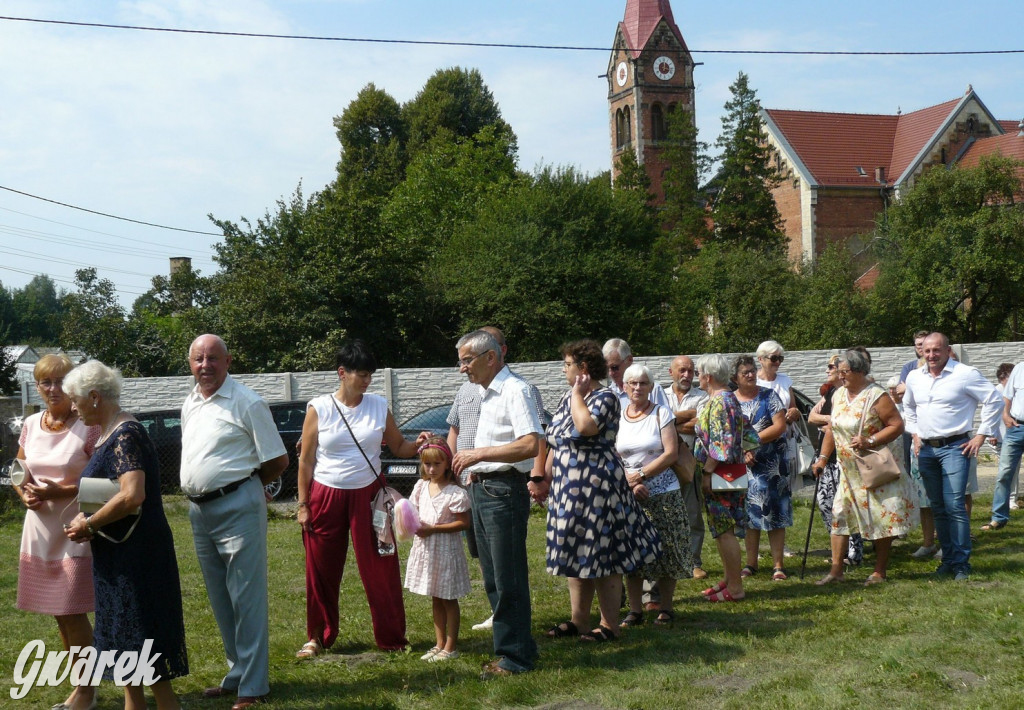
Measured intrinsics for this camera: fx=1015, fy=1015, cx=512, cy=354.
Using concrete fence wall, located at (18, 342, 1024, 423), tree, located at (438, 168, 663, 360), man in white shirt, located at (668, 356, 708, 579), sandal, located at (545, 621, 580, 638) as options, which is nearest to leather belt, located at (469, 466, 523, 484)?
sandal, located at (545, 621, 580, 638)

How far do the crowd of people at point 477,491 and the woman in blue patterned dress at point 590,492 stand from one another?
1 cm

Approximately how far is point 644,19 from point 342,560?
69586 millimetres

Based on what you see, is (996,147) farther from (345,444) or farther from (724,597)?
(345,444)

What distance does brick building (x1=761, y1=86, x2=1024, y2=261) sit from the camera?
58375 mm

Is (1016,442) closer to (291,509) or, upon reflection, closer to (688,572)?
(688,572)

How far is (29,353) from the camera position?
72.6 metres

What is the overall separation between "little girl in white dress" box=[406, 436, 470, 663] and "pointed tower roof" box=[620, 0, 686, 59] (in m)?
67.6

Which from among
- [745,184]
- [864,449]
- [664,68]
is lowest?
[864,449]

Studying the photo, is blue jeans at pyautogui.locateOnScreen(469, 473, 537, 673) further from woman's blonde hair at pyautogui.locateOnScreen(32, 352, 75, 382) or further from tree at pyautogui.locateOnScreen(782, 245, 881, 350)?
tree at pyautogui.locateOnScreen(782, 245, 881, 350)

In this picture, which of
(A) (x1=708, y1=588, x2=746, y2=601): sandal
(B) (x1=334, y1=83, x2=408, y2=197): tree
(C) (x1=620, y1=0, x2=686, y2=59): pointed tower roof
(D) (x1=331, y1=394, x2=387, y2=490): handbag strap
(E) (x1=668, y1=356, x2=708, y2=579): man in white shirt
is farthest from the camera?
(C) (x1=620, y1=0, x2=686, y2=59): pointed tower roof

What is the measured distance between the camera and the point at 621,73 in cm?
7412

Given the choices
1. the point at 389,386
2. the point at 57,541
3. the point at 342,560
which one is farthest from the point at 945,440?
the point at 389,386

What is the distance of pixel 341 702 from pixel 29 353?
246 ft

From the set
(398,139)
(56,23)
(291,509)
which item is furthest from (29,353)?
(291,509)
